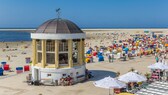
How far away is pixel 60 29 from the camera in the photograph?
2142cm

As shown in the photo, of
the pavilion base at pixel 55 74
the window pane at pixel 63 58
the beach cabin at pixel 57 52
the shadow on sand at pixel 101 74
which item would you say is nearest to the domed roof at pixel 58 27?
the beach cabin at pixel 57 52

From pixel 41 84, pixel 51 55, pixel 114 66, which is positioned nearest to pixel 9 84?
pixel 41 84

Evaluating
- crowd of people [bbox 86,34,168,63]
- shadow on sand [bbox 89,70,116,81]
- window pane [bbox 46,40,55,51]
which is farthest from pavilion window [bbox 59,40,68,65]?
crowd of people [bbox 86,34,168,63]

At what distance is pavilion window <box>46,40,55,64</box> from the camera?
69.6ft

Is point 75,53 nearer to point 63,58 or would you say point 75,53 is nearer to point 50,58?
point 63,58

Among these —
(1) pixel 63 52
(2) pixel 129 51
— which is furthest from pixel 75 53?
(2) pixel 129 51

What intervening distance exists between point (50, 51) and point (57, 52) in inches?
29.0

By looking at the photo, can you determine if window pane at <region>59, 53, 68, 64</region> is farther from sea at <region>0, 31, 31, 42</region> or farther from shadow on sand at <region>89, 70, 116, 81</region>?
sea at <region>0, 31, 31, 42</region>

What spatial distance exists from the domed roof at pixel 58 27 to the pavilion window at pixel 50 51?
35.4 inches

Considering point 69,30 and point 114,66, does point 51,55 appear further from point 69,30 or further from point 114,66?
point 114,66

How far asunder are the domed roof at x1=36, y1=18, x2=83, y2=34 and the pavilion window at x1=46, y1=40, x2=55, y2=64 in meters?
0.90

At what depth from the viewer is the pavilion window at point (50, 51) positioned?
21219 millimetres

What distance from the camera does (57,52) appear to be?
2083 cm

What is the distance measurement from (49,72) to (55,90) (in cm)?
247
